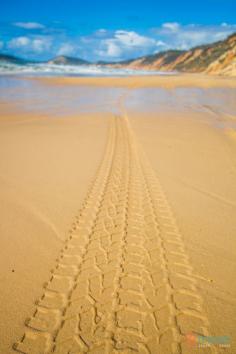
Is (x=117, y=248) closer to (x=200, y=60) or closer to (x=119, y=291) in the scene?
(x=119, y=291)

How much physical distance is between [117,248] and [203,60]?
108140mm

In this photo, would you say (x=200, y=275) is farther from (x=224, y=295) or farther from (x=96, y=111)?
(x=96, y=111)

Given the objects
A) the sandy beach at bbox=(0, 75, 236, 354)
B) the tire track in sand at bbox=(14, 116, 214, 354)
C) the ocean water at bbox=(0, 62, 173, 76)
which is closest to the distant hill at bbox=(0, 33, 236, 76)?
the ocean water at bbox=(0, 62, 173, 76)

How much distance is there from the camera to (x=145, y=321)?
8.65ft

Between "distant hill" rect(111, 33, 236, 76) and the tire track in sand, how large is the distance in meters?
60.0

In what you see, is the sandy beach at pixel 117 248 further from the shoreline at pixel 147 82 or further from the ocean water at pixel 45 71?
the ocean water at pixel 45 71

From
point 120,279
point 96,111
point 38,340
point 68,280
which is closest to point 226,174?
point 120,279

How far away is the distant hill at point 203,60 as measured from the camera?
66.6 meters

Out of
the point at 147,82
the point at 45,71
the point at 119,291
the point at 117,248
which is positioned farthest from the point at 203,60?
the point at 119,291

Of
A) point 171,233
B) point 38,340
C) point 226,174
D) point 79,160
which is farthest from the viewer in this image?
point 79,160

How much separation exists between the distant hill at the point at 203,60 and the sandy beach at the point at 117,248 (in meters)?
57.7

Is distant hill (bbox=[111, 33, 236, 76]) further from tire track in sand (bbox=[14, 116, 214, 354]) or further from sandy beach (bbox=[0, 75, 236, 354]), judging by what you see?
tire track in sand (bbox=[14, 116, 214, 354])

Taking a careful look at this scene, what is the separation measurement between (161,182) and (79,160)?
2.45 m

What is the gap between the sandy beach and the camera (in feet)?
8.41
